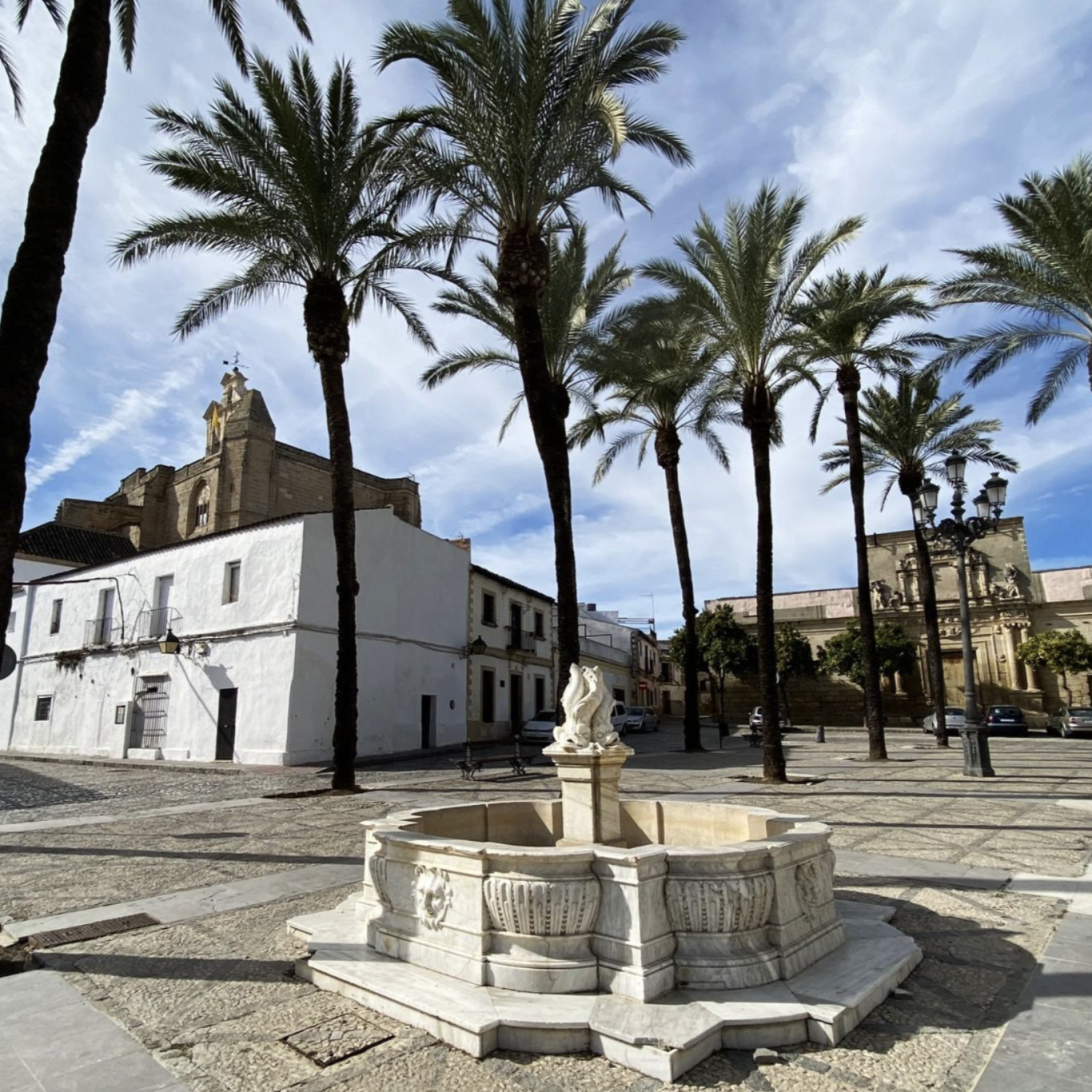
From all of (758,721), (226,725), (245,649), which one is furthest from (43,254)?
(758,721)

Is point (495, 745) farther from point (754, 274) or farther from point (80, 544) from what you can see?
point (80, 544)

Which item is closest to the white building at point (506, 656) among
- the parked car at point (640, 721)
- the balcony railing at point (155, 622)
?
the parked car at point (640, 721)

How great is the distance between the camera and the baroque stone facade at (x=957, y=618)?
40094 millimetres

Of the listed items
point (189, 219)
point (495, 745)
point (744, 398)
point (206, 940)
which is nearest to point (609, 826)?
point (206, 940)

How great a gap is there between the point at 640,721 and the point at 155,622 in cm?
2146

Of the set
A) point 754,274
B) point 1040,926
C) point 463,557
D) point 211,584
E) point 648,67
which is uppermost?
point 648,67

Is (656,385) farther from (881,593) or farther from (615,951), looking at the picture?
(881,593)

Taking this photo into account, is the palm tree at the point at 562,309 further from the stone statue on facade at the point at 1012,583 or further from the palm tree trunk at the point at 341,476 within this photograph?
the stone statue on facade at the point at 1012,583

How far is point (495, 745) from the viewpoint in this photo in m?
26.5

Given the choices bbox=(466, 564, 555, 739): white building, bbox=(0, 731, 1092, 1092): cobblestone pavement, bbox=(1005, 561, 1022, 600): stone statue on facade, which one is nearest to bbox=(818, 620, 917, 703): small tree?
bbox=(1005, 561, 1022, 600): stone statue on facade

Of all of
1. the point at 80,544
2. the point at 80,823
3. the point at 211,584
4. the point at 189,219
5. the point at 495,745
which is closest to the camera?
the point at 80,823

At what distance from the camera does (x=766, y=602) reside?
1466cm

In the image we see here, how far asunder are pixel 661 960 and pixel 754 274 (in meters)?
12.6

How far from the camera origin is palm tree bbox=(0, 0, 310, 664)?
492 cm
